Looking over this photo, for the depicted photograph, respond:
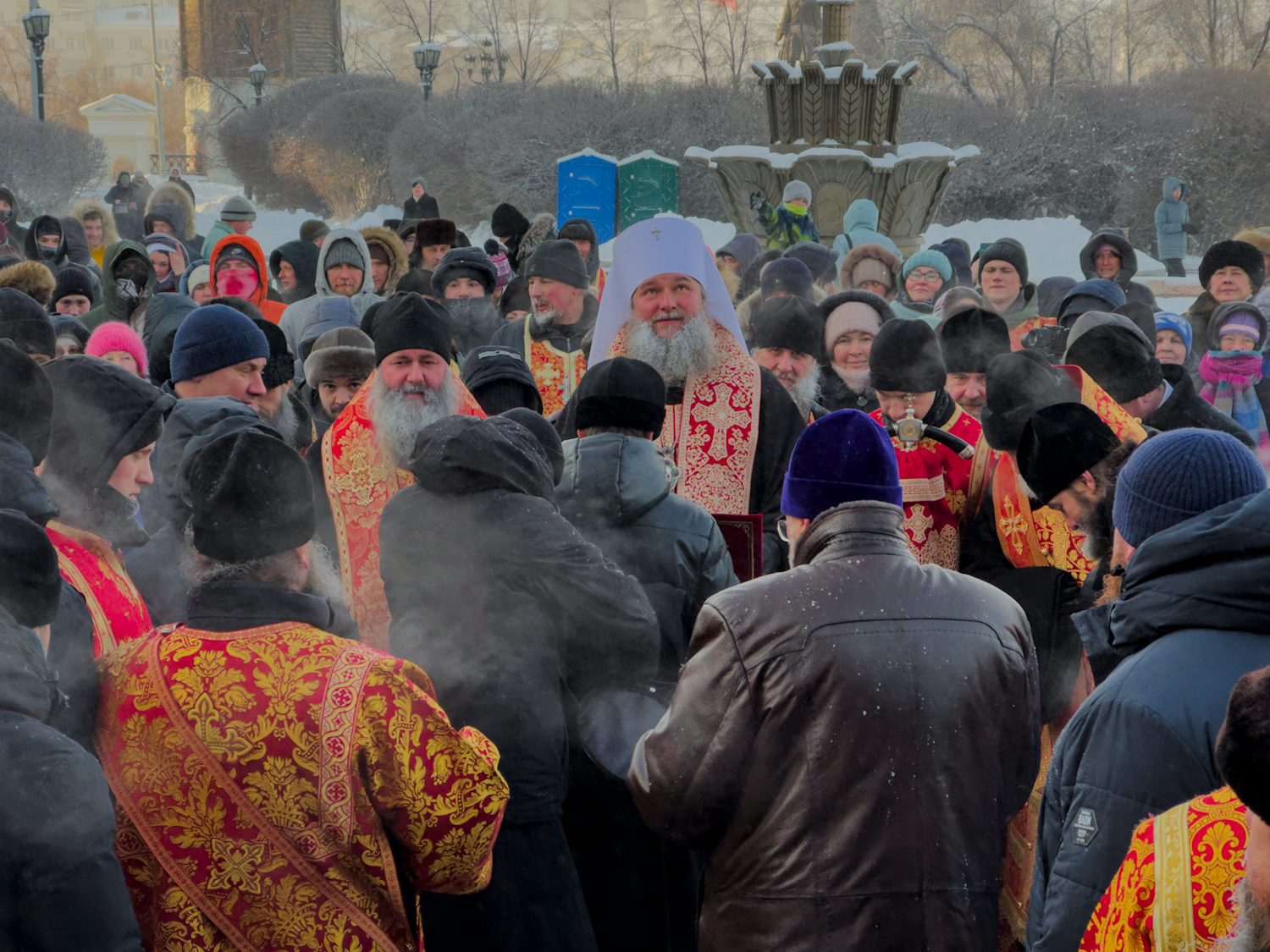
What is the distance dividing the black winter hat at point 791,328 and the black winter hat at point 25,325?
8.79 ft

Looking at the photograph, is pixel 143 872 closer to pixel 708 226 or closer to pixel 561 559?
pixel 561 559

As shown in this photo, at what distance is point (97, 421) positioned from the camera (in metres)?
3.05

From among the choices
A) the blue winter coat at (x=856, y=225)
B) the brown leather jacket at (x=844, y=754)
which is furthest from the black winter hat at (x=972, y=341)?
the blue winter coat at (x=856, y=225)

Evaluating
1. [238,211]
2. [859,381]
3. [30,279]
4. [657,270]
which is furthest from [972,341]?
[238,211]

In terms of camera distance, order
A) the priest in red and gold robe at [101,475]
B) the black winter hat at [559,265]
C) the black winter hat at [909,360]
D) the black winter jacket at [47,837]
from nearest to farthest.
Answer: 1. the black winter jacket at [47,837]
2. the priest in red and gold robe at [101,475]
3. the black winter hat at [909,360]
4. the black winter hat at [559,265]

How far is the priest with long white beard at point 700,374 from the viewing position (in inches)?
177

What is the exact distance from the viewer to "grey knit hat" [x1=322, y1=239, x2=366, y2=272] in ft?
24.7

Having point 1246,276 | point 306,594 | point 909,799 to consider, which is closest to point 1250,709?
point 909,799

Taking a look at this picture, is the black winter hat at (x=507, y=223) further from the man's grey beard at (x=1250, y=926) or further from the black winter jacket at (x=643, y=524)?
the man's grey beard at (x=1250, y=926)

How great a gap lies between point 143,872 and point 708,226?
2003 cm

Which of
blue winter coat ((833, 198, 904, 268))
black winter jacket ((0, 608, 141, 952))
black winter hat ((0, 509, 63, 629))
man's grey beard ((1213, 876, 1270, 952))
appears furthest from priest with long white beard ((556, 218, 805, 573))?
blue winter coat ((833, 198, 904, 268))

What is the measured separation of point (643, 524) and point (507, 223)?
819cm

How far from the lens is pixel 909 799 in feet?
7.16

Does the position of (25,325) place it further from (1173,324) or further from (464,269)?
(1173,324)
